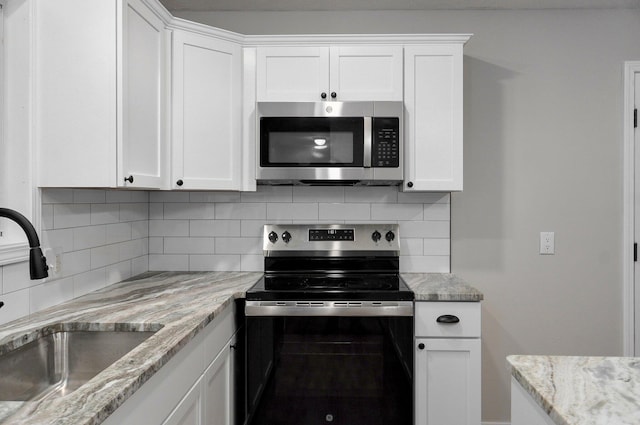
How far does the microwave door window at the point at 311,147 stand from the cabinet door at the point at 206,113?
0.68 feet

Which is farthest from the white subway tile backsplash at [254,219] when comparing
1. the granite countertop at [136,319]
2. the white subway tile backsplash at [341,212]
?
the granite countertop at [136,319]

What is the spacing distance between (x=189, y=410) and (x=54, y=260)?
0.82 metres

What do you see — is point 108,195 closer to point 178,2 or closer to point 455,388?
point 178,2

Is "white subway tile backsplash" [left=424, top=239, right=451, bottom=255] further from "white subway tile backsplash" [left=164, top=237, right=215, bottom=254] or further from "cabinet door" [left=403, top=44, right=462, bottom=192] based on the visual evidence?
"white subway tile backsplash" [left=164, top=237, right=215, bottom=254]

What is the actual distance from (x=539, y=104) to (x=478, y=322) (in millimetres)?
1358

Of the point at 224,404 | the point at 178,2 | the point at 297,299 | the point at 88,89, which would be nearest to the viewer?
the point at 88,89

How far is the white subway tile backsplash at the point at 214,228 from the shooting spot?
8.50 feet

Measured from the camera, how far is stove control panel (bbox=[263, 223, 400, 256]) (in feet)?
8.28

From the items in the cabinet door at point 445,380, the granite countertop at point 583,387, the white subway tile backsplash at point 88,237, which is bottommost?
the cabinet door at point 445,380

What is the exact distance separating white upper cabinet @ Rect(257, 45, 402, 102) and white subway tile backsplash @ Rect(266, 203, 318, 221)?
61cm

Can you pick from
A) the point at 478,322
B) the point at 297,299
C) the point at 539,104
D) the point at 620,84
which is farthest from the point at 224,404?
the point at 620,84

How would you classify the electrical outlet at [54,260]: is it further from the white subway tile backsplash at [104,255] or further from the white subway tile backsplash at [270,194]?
the white subway tile backsplash at [270,194]

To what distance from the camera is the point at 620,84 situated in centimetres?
254

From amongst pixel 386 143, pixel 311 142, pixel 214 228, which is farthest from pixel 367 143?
pixel 214 228
